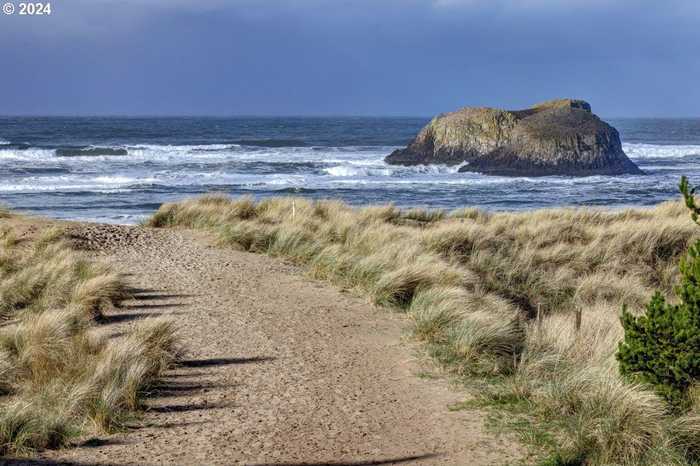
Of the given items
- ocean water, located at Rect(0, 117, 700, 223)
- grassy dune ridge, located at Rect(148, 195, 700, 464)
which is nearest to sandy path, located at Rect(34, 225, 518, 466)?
grassy dune ridge, located at Rect(148, 195, 700, 464)

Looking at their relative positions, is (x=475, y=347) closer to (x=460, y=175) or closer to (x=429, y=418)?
(x=429, y=418)

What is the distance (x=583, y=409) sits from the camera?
19.6ft

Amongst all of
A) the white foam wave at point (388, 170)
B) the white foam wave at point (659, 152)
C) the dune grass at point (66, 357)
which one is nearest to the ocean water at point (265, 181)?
the white foam wave at point (388, 170)

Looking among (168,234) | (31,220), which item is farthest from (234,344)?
(31,220)

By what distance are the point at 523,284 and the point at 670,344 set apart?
580 centimetres

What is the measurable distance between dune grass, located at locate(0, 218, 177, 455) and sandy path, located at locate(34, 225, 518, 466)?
203 mm

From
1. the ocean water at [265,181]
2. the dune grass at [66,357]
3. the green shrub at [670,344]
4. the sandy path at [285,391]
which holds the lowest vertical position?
the ocean water at [265,181]

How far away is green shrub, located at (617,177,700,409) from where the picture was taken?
641 centimetres

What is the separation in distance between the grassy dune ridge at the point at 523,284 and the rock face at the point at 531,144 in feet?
64.7

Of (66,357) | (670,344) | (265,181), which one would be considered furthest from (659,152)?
(66,357)

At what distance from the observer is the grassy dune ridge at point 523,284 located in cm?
584

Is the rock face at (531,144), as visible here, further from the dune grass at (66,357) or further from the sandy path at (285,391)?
the dune grass at (66,357)

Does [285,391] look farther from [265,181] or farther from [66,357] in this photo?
[265,181]

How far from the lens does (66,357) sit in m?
6.96
